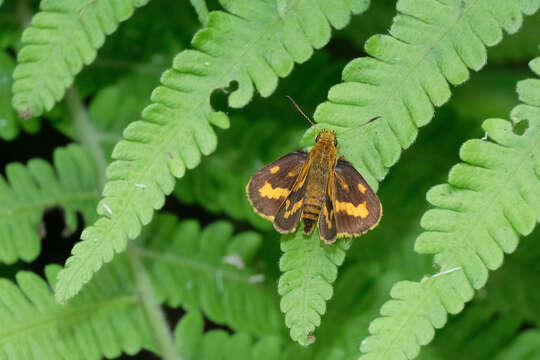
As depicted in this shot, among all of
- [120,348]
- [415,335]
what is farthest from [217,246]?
[415,335]

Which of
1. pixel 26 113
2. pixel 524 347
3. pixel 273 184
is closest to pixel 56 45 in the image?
pixel 26 113

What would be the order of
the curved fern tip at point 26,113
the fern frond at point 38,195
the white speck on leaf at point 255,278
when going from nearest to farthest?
the curved fern tip at point 26,113 → the fern frond at point 38,195 → the white speck on leaf at point 255,278

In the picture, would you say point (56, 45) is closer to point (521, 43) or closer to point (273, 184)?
point (273, 184)

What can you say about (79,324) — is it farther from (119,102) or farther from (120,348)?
(119,102)

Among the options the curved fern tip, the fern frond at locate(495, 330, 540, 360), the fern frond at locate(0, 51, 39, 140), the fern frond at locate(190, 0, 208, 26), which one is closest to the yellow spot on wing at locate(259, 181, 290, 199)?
the fern frond at locate(190, 0, 208, 26)

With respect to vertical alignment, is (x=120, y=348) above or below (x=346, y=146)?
below

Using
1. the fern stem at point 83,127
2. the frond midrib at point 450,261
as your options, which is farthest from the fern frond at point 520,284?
the fern stem at point 83,127

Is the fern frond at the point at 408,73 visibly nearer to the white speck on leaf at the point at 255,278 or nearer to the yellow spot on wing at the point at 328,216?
the yellow spot on wing at the point at 328,216
